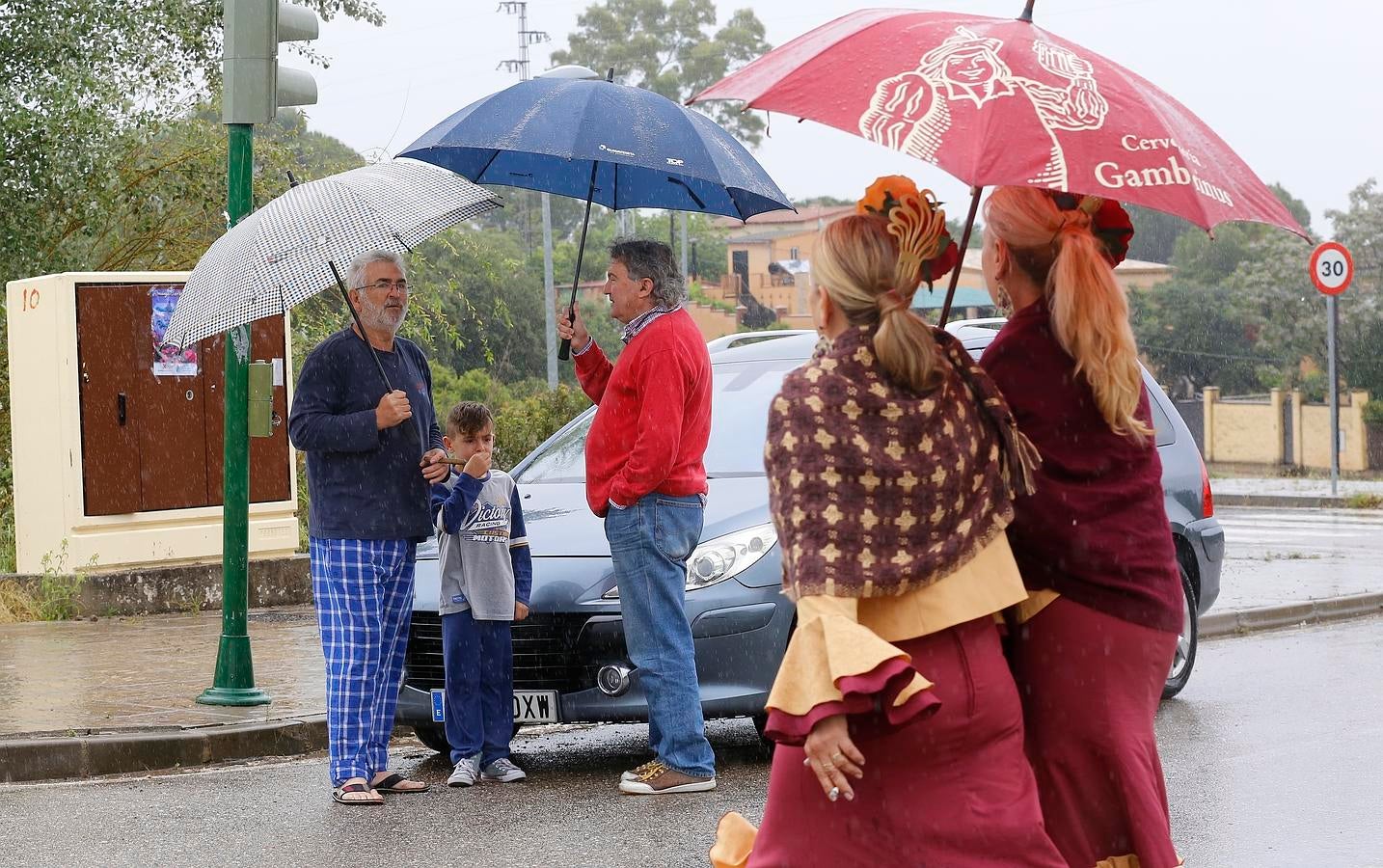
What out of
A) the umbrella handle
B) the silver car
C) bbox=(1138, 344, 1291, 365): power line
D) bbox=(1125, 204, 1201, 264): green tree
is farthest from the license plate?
bbox=(1125, 204, 1201, 264): green tree

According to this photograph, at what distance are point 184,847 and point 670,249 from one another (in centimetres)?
275

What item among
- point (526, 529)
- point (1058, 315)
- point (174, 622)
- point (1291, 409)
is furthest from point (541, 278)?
point (1058, 315)

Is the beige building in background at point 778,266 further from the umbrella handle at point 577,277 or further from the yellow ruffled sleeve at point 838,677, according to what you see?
the yellow ruffled sleeve at point 838,677

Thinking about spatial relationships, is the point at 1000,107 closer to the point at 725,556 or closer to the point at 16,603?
the point at 725,556

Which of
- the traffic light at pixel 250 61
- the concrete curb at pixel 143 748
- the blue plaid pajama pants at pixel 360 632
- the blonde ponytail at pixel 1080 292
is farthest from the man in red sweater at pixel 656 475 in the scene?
the blonde ponytail at pixel 1080 292

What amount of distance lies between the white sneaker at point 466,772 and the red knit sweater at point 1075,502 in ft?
12.9

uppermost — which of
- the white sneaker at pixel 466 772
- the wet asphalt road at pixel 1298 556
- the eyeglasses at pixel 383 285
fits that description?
the eyeglasses at pixel 383 285

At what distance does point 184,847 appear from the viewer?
6070 millimetres

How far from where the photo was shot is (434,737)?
778 cm

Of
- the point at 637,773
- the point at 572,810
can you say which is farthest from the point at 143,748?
the point at 637,773

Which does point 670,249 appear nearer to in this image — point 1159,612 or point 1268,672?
point 1159,612

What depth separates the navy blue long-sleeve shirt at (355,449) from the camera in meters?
6.48

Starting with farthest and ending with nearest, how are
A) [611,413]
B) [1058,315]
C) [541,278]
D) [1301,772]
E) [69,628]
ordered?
[541,278]
[69,628]
[1301,772]
[611,413]
[1058,315]

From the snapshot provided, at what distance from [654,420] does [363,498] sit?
110cm
